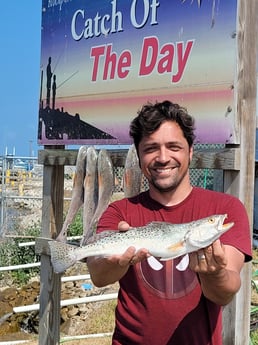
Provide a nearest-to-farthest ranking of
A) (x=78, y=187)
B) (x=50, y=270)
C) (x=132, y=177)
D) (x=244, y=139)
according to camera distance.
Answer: (x=244, y=139)
(x=132, y=177)
(x=78, y=187)
(x=50, y=270)

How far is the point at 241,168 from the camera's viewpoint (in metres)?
3.16

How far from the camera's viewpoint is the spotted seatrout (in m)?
2.00

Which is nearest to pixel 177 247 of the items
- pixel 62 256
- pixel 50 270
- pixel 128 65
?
pixel 62 256

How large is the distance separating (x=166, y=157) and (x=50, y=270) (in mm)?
2244

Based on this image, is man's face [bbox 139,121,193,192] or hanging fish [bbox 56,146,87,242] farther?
hanging fish [bbox 56,146,87,242]

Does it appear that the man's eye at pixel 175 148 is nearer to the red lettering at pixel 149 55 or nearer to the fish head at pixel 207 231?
the fish head at pixel 207 231

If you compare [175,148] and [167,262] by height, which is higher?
[175,148]

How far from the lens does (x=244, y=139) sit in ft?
10.3

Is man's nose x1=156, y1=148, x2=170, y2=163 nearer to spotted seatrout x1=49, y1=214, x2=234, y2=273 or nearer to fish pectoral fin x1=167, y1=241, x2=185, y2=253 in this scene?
spotted seatrout x1=49, y1=214, x2=234, y2=273

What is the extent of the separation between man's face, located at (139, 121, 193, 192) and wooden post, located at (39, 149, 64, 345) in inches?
81.9

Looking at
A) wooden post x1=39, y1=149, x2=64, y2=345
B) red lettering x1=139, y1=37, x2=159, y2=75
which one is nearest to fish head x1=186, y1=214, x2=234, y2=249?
red lettering x1=139, y1=37, x2=159, y2=75

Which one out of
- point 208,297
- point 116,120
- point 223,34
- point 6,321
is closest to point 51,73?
point 116,120

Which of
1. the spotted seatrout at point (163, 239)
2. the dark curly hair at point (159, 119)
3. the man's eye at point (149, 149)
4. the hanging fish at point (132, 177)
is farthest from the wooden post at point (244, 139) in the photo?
the spotted seatrout at point (163, 239)

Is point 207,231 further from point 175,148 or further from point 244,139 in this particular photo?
point 244,139
